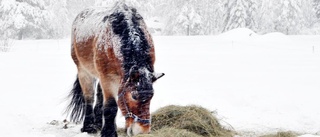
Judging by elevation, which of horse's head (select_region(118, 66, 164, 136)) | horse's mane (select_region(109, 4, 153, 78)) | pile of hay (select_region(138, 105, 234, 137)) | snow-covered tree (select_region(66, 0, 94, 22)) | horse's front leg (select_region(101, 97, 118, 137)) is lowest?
pile of hay (select_region(138, 105, 234, 137))

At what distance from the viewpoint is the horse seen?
441 cm

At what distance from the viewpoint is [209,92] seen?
9.21 metres

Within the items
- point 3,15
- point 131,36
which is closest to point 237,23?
point 3,15

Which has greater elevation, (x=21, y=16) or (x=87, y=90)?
(x=21, y=16)

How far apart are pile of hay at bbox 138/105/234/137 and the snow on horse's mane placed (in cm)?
175

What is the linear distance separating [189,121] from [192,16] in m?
32.8

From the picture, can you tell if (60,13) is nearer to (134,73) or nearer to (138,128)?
(134,73)

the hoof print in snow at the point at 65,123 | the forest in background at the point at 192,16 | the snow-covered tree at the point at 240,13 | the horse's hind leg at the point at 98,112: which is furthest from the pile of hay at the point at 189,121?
the snow-covered tree at the point at 240,13

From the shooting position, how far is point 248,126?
23.0ft

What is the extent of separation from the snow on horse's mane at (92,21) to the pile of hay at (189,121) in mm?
1747

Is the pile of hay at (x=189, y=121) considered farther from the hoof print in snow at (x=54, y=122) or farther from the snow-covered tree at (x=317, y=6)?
the snow-covered tree at (x=317, y=6)

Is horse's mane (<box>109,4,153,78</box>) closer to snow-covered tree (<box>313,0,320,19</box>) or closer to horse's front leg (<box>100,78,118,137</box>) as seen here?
horse's front leg (<box>100,78,118,137</box>)

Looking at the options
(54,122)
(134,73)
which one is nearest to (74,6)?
(54,122)

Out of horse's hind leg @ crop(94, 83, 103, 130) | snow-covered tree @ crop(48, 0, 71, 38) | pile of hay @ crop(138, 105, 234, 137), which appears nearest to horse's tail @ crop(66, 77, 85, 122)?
horse's hind leg @ crop(94, 83, 103, 130)
